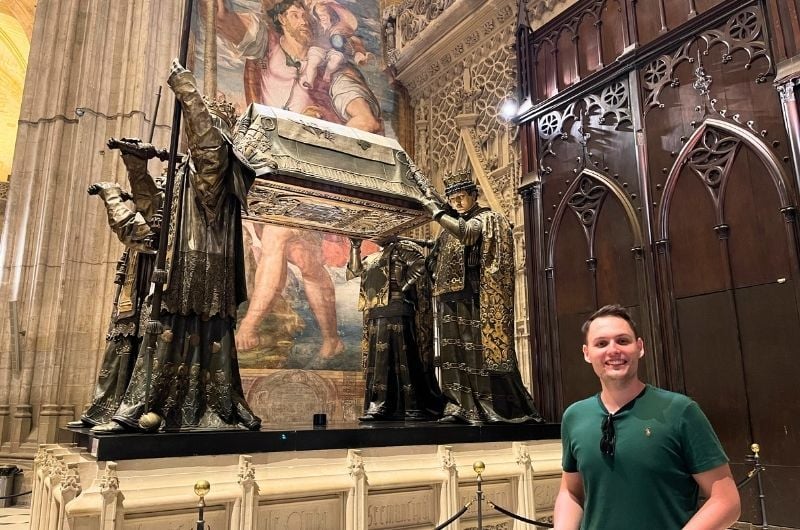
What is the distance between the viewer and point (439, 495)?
13.0 feet

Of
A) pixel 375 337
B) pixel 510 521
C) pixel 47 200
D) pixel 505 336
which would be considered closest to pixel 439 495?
pixel 510 521

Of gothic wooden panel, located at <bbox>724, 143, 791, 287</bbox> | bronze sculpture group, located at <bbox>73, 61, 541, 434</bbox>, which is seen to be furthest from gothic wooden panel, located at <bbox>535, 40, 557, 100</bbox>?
bronze sculpture group, located at <bbox>73, 61, 541, 434</bbox>

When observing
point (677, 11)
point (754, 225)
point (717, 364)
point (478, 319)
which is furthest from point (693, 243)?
point (677, 11)

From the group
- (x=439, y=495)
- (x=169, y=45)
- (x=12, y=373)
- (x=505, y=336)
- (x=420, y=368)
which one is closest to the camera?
(x=439, y=495)

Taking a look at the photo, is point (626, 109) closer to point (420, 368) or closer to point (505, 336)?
point (505, 336)

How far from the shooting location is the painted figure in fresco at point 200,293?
3.76 meters

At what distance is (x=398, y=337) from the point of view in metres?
5.70

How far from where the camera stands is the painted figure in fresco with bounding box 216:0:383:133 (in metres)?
9.72

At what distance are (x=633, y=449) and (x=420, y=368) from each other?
4.33 m

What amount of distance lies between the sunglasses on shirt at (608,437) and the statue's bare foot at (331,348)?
8004mm

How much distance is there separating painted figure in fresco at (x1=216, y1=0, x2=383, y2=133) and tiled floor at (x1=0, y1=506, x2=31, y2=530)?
6390 mm

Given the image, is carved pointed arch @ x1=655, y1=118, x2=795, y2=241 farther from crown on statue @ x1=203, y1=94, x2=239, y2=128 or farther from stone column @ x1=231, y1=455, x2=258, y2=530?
stone column @ x1=231, y1=455, x2=258, y2=530

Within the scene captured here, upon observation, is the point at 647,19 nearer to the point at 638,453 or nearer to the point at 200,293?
the point at 200,293

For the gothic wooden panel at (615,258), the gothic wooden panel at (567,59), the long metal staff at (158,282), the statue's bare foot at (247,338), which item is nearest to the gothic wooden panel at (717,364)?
the gothic wooden panel at (615,258)
